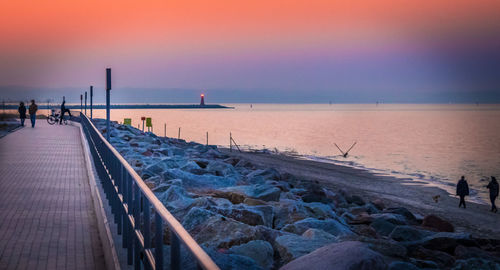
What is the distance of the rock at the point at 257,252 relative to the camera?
5797mm

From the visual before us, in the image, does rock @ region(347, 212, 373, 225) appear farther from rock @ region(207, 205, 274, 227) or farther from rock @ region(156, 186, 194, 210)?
rock @ region(156, 186, 194, 210)

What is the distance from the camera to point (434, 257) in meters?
7.83

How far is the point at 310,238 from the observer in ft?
21.9

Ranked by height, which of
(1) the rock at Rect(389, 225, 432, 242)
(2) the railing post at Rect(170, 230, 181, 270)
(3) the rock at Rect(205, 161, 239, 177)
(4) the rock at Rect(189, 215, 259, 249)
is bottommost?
(1) the rock at Rect(389, 225, 432, 242)

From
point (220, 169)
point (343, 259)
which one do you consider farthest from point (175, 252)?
point (220, 169)

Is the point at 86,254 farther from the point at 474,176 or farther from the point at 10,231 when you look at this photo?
the point at 474,176

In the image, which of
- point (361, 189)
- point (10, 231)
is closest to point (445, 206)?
point (361, 189)

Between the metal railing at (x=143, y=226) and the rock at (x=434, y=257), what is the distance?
400cm

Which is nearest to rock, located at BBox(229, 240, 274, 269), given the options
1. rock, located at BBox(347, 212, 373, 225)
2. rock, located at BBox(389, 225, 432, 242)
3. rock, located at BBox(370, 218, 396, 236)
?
rock, located at BBox(389, 225, 432, 242)

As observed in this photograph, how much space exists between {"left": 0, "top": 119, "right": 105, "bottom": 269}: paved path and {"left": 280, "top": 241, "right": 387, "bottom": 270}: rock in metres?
1.93

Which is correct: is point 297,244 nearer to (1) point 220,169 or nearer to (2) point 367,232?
(2) point 367,232

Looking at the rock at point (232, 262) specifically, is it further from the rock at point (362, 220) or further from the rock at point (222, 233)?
the rock at point (362, 220)

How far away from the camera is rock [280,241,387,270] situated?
15.1 feet

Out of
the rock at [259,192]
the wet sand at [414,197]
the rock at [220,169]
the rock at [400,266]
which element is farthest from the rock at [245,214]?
the wet sand at [414,197]
